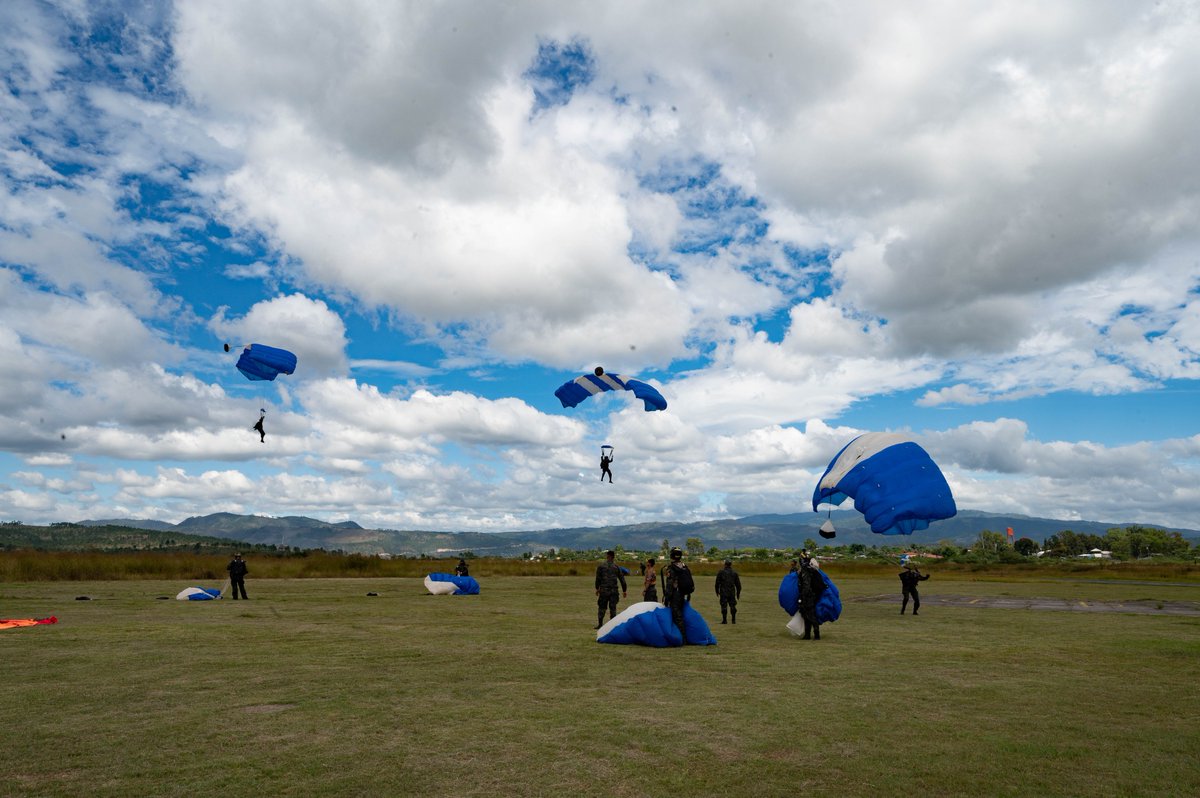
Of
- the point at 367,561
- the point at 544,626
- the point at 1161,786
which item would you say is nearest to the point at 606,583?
the point at 544,626

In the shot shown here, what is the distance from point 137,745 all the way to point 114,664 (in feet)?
19.1

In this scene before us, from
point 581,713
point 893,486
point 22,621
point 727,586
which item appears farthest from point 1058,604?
point 22,621

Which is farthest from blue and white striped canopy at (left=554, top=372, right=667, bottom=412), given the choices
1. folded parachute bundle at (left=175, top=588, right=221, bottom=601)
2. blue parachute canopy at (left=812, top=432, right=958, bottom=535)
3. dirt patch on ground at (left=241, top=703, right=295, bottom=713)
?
dirt patch on ground at (left=241, top=703, right=295, bottom=713)

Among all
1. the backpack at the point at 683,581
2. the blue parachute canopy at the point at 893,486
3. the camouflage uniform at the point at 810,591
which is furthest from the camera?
the blue parachute canopy at the point at 893,486

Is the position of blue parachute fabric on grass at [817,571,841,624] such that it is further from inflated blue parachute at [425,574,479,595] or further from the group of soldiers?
inflated blue parachute at [425,574,479,595]

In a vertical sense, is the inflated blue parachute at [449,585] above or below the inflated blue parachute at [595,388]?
below

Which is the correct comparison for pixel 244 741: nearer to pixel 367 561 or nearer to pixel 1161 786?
pixel 1161 786

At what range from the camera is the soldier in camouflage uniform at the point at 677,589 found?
15719 mm

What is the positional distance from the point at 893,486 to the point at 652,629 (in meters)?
9.28

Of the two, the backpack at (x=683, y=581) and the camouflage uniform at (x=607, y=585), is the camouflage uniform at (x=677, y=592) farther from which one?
the camouflage uniform at (x=607, y=585)

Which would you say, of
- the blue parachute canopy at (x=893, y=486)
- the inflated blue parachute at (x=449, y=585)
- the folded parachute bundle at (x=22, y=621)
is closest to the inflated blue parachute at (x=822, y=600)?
the blue parachute canopy at (x=893, y=486)

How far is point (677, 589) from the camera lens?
15766 millimetres

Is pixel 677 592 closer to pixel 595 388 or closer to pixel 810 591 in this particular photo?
pixel 810 591

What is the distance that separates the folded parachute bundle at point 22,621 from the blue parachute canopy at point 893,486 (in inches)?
791
